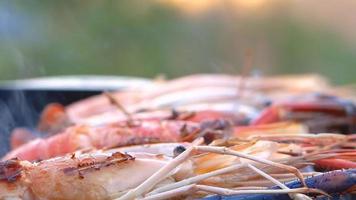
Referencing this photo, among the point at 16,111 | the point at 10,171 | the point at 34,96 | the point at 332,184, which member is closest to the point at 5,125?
the point at 16,111

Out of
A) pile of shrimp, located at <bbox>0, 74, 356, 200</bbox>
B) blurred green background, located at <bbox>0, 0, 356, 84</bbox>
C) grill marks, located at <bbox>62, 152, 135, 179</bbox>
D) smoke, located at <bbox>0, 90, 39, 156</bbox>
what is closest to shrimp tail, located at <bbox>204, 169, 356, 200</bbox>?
pile of shrimp, located at <bbox>0, 74, 356, 200</bbox>

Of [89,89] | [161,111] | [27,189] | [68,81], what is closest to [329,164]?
[27,189]

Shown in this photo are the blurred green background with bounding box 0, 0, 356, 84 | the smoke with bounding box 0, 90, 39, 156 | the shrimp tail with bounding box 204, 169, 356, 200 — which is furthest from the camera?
the blurred green background with bounding box 0, 0, 356, 84

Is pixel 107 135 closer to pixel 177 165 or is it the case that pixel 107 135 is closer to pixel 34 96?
pixel 177 165

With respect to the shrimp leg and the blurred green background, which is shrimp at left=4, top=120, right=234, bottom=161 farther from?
the blurred green background

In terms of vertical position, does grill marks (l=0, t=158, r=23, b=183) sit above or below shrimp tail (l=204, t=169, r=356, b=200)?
above

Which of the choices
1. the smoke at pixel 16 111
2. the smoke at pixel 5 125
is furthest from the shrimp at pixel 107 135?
the smoke at pixel 16 111

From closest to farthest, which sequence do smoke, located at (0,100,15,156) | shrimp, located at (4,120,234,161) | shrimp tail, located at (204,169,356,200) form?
shrimp tail, located at (204,169,356,200) < shrimp, located at (4,120,234,161) < smoke, located at (0,100,15,156)

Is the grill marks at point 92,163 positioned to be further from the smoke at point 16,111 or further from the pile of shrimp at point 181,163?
the smoke at point 16,111

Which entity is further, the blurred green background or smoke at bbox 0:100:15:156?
the blurred green background

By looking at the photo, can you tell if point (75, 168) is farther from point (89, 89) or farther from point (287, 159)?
point (89, 89)
